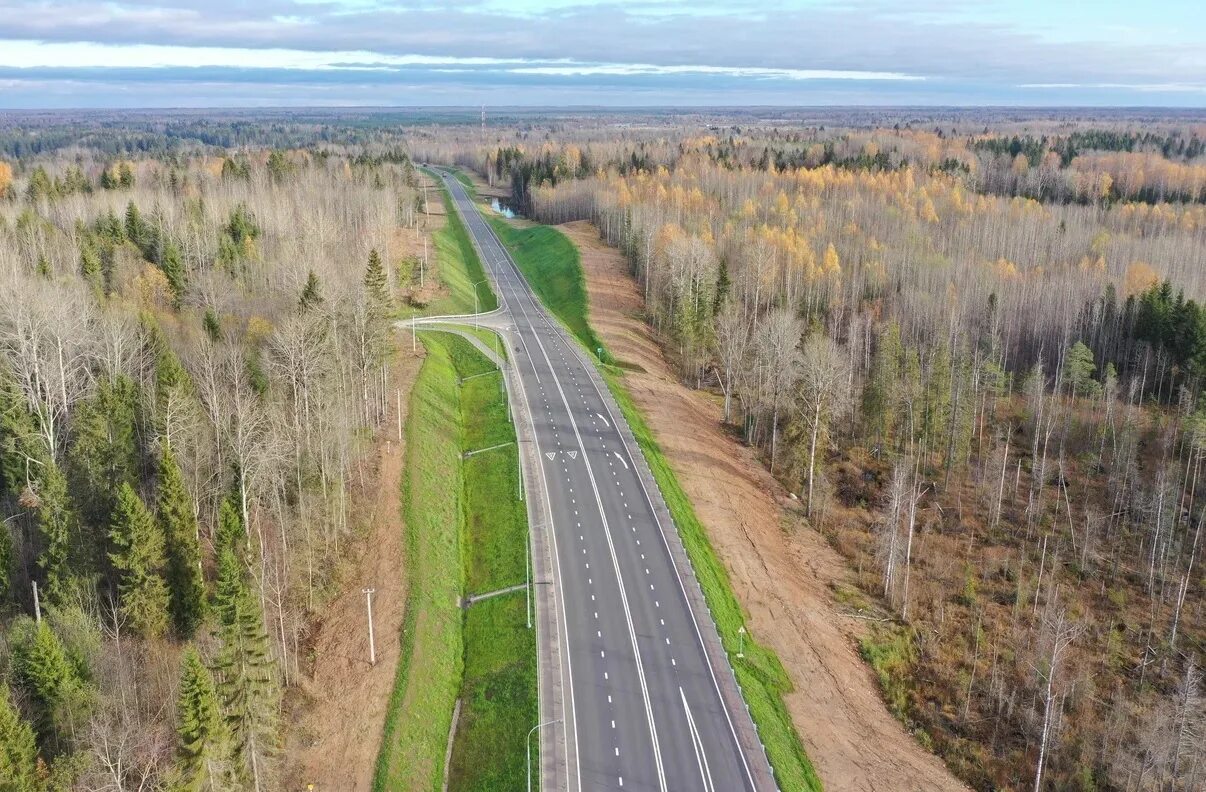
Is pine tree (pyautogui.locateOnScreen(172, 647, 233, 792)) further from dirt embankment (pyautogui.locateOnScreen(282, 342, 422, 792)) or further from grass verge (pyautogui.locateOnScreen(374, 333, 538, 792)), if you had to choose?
grass verge (pyautogui.locateOnScreen(374, 333, 538, 792))

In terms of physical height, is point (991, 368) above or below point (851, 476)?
above

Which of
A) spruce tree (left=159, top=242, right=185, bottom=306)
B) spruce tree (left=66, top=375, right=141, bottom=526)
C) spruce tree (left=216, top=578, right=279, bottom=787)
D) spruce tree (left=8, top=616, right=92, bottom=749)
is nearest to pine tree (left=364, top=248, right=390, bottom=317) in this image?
spruce tree (left=66, top=375, right=141, bottom=526)

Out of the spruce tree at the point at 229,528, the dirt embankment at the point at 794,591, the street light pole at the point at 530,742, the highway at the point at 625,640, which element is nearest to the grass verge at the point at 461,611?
the street light pole at the point at 530,742

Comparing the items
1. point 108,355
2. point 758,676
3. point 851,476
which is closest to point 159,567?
point 108,355

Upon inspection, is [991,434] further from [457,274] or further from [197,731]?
[457,274]

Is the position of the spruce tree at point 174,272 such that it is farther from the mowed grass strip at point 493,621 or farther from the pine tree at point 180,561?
the pine tree at point 180,561

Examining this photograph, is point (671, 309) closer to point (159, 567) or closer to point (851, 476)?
point (851, 476)
